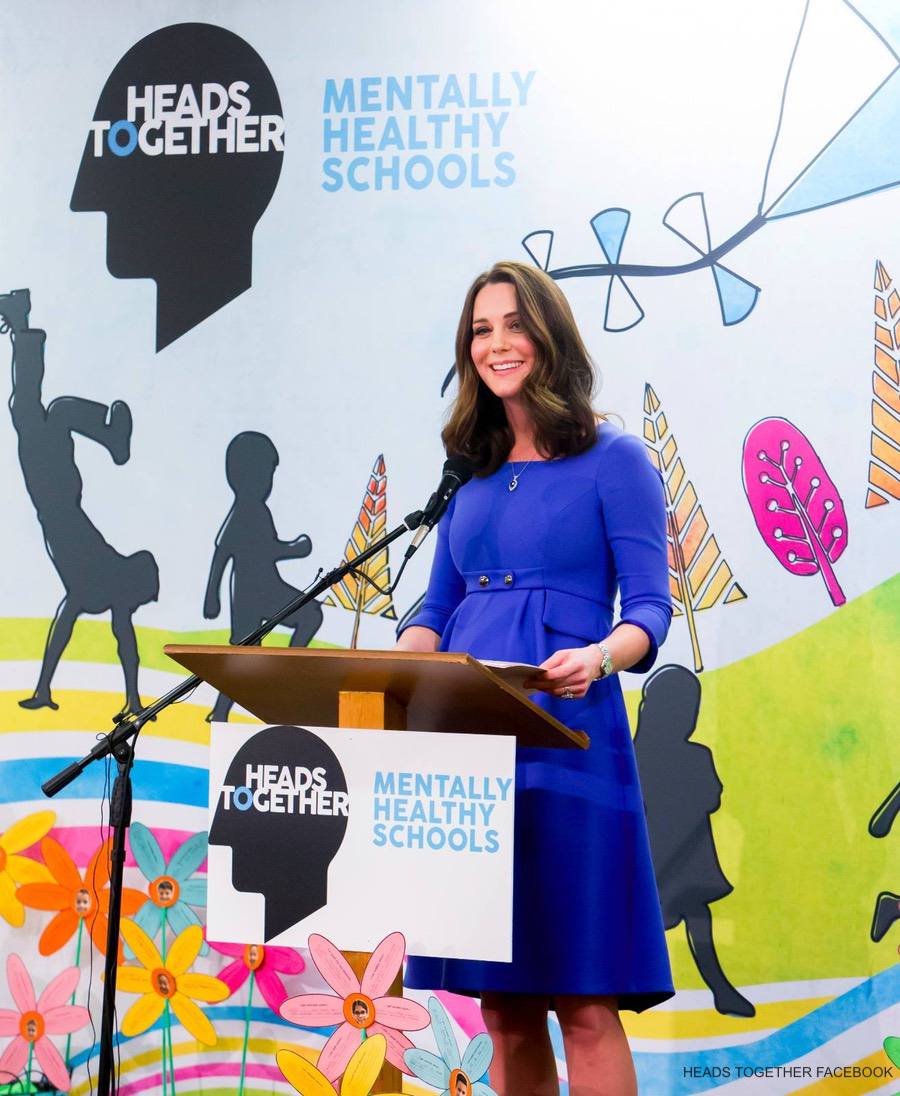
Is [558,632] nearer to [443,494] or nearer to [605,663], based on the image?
[605,663]

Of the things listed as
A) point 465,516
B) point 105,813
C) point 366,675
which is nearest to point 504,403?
point 465,516

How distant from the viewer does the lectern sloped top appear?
158 cm

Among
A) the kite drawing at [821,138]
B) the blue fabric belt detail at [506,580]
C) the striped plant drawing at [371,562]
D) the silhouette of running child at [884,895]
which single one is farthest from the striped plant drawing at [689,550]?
the blue fabric belt detail at [506,580]

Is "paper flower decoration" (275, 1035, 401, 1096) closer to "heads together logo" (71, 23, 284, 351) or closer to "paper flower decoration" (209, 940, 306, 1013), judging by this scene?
"paper flower decoration" (209, 940, 306, 1013)

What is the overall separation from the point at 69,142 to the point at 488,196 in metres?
1.22

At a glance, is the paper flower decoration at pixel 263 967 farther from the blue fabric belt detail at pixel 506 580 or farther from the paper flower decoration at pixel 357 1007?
the paper flower decoration at pixel 357 1007

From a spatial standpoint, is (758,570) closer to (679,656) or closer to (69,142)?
(679,656)

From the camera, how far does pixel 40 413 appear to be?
3660 mm

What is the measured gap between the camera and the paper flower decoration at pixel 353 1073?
65.5 inches

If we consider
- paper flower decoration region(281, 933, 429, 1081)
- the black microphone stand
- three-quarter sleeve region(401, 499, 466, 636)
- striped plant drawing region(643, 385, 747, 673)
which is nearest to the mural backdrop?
striped plant drawing region(643, 385, 747, 673)

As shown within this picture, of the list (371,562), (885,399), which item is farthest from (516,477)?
(885,399)

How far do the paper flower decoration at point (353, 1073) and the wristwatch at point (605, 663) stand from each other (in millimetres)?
580

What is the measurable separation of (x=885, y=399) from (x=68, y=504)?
2.19m

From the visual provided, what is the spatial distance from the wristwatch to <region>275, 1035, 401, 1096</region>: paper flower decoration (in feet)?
1.90
